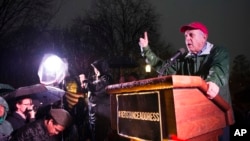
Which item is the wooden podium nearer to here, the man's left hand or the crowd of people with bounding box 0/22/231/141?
the man's left hand

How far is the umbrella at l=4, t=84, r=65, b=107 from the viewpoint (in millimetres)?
5285

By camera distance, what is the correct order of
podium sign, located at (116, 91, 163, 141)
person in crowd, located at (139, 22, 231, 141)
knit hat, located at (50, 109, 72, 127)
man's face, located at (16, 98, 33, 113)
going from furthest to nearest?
man's face, located at (16, 98, 33, 113)
knit hat, located at (50, 109, 72, 127)
person in crowd, located at (139, 22, 231, 141)
podium sign, located at (116, 91, 163, 141)

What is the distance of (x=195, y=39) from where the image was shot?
3447 mm

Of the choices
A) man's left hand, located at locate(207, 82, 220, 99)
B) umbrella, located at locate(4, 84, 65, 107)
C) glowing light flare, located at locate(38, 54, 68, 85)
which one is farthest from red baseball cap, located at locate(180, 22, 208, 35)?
glowing light flare, located at locate(38, 54, 68, 85)

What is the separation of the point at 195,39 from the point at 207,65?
0.35 metres

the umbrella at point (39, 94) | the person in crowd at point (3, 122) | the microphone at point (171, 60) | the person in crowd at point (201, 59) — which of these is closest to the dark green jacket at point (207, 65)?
the person in crowd at point (201, 59)

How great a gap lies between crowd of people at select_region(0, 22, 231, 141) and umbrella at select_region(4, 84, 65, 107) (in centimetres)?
25

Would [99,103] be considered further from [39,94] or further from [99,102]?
[39,94]

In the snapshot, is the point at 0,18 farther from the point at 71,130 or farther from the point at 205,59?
the point at 205,59

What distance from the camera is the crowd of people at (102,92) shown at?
309cm

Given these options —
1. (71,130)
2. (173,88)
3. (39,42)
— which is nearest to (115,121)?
(173,88)

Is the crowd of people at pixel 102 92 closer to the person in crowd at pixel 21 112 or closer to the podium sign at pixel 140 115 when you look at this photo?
the person in crowd at pixel 21 112

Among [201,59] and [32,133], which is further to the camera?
[32,133]

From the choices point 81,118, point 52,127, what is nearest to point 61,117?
point 52,127
